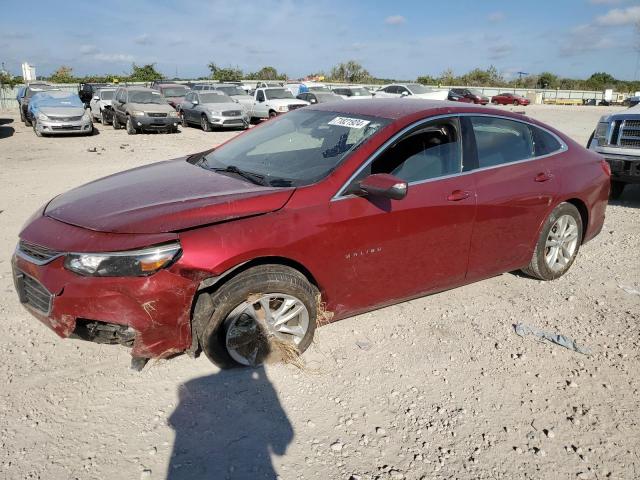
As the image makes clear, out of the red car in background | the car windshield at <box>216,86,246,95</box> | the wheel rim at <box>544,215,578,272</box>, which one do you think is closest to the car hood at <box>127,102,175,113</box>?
the car windshield at <box>216,86,246,95</box>

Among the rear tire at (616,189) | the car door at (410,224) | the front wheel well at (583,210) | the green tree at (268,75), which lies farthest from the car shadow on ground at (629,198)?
the green tree at (268,75)

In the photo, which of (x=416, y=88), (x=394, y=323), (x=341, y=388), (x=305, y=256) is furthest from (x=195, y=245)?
(x=416, y=88)

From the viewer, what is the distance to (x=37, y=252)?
3051mm

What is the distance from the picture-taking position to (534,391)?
320 centimetres

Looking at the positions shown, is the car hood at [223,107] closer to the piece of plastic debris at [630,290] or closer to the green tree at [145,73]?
the piece of plastic debris at [630,290]

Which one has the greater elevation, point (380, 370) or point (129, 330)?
point (129, 330)

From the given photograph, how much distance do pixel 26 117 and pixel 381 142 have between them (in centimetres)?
2085

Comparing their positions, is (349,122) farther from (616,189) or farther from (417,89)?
(417,89)

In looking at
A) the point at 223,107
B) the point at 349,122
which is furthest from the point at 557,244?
the point at 223,107

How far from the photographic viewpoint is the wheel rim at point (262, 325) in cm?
312

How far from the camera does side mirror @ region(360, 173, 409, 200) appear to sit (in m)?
3.16

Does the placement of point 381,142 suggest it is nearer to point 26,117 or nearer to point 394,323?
point 394,323

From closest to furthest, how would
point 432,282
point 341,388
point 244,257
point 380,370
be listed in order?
1. point 244,257
2. point 341,388
3. point 380,370
4. point 432,282

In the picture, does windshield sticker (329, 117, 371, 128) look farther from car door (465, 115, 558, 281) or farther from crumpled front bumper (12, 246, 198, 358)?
crumpled front bumper (12, 246, 198, 358)
